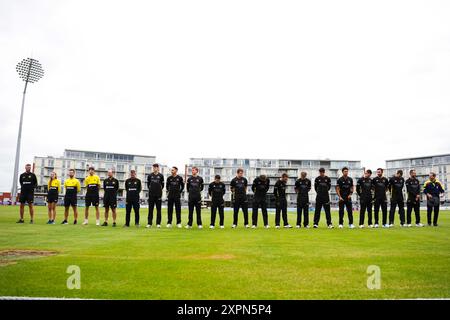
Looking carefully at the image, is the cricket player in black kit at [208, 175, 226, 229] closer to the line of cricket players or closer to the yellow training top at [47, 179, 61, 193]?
the line of cricket players

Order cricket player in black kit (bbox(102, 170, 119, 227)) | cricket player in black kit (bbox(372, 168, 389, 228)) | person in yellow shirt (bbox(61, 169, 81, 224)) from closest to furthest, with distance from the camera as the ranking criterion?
cricket player in black kit (bbox(102, 170, 119, 227))
person in yellow shirt (bbox(61, 169, 81, 224))
cricket player in black kit (bbox(372, 168, 389, 228))

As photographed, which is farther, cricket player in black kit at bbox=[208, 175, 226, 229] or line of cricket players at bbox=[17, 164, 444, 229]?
cricket player in black kit at bbox=[208, 175, 226, 229]

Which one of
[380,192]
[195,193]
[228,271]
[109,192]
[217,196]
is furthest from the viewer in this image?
[380,192]

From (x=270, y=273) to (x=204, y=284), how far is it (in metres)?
1.15

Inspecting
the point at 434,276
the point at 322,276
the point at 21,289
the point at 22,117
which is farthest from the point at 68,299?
the point at 22,117

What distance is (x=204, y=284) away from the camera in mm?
4340

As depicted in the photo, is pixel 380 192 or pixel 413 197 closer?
pixel 380 192

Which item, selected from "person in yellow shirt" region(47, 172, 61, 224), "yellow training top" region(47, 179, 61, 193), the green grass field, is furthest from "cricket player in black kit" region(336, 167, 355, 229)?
"yellow training top" region(47, 179, 61, 193)

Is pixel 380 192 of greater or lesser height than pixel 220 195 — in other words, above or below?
above

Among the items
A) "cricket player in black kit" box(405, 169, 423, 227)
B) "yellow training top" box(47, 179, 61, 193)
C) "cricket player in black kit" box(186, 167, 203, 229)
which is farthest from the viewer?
"cricket player in black kit" box(405, 169, 423, 227)

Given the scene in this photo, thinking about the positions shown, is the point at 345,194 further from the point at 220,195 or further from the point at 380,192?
the point at 220,195

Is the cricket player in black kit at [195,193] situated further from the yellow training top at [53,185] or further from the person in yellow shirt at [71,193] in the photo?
the yellow training top at [53,185]

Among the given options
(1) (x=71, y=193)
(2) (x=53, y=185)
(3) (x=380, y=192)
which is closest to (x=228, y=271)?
(1) (x=71, y=193)

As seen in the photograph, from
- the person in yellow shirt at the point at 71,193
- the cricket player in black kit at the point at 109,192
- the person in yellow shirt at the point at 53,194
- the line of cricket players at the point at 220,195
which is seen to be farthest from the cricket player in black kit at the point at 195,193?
the person in yellow shirt at the point at 53,194
